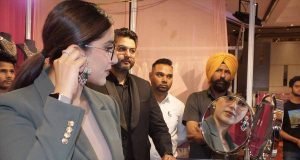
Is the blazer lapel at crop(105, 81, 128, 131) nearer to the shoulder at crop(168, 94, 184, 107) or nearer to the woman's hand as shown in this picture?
the shoulder at crop(168, 94, 184, 107)

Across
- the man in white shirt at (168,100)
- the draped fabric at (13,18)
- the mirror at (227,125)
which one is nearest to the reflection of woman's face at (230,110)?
the mirror at (227,125)

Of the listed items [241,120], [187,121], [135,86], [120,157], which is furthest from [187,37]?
[120,157]

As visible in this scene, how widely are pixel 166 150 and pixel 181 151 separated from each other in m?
0.78

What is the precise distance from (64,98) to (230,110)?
3.53 feet

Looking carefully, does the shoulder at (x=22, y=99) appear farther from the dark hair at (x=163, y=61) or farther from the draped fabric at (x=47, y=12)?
the draped fabric at (x=47, y=12)

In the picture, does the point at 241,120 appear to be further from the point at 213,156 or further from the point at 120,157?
the point at 120,157

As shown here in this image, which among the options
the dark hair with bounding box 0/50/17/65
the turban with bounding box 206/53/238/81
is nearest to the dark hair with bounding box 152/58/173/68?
the turban with bounding box 206/53/238/81

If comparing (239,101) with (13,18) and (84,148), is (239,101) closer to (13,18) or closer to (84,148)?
(84,148)

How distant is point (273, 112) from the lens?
62.6 inches

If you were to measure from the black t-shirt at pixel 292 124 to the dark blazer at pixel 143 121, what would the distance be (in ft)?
6.99

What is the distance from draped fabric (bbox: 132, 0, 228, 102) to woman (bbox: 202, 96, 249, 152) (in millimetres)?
1441

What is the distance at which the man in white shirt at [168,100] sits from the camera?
291cm

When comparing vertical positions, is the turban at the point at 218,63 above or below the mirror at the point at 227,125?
above

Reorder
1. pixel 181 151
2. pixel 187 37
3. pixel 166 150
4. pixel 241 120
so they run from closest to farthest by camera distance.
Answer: pixel 241 120
pixel 166 150
pixel 181 151
pixel 187 37
